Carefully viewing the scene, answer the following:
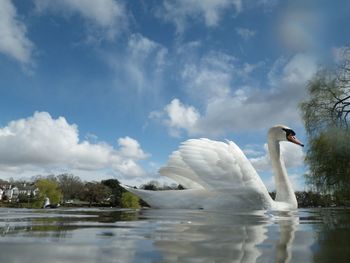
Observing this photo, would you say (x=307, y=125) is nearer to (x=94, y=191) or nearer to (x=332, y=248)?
(x=332, y=248)

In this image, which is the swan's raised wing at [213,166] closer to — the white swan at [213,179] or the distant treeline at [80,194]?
the white swan at [213,179]

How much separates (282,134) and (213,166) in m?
5.26

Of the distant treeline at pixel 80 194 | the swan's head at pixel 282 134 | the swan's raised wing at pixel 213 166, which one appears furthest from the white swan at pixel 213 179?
the distant treeline at pixel 80 194

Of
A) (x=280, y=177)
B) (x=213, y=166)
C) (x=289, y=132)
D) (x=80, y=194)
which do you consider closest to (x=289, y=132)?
(x=289, y=132)

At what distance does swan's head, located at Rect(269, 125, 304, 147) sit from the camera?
1331cm

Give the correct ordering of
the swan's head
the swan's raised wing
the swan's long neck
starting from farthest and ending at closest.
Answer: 1. the swan's head
2. the swan's long neck
3. the swan's raised wing

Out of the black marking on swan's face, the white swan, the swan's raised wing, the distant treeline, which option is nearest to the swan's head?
the black marking on swan's face

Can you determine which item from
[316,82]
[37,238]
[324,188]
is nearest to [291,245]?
[37,238]

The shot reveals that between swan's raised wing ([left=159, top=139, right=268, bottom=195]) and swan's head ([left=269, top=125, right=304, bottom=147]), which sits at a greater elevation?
swan's head ([left=269, top=125, right=304, bottom=147])

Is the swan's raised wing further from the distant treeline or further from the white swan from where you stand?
the distant treeline

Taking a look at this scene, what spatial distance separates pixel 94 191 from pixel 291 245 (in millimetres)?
99247

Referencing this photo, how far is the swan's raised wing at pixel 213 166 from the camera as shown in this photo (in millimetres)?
8953

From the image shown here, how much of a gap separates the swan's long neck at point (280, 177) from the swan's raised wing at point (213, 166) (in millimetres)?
2599

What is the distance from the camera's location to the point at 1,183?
161m
